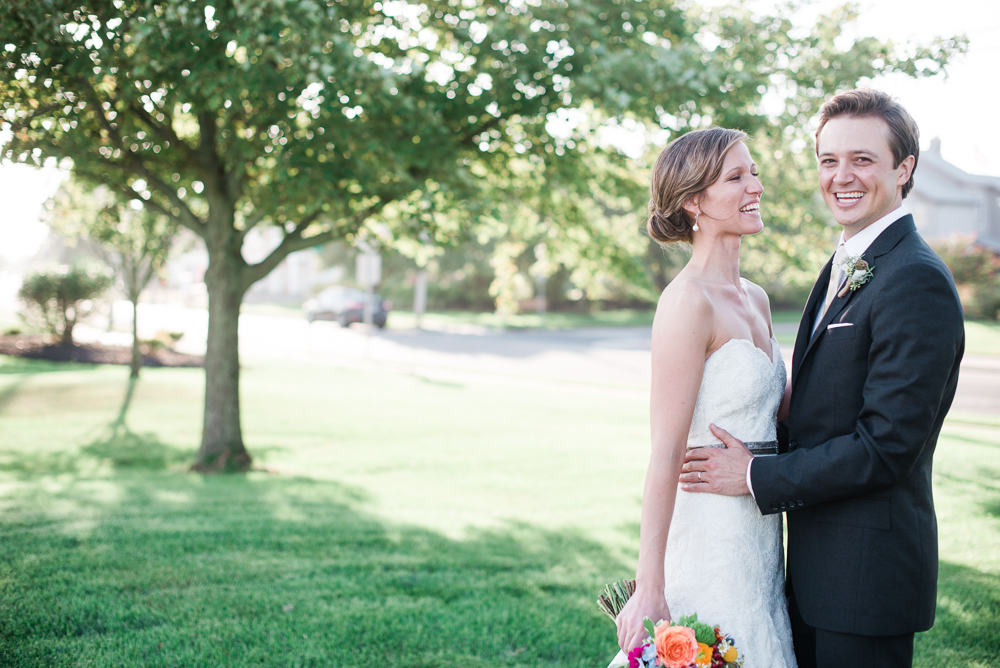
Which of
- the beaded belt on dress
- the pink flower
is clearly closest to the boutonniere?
the beaded belt on dress

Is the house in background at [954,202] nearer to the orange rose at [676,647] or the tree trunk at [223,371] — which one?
the tree trunk at [223,371]

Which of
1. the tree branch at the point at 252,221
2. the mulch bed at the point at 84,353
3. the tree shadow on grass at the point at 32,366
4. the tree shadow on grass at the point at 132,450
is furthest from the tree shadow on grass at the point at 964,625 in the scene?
the tree shadow on grass at the point at 32,366

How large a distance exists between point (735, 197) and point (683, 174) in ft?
0.57

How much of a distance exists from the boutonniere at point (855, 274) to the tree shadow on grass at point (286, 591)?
235 centimetres

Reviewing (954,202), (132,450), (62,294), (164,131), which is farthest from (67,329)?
(954,202)

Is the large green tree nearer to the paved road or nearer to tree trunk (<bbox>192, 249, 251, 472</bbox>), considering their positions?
tree trunk (<bbox>192, 249, 251, 472</bbox>)

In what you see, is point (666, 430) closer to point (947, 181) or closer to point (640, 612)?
point (640, 612)

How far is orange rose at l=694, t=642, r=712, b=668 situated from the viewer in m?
1.93

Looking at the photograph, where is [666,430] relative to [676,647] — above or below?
above

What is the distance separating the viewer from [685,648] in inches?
74.8

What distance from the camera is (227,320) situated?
8625 mm

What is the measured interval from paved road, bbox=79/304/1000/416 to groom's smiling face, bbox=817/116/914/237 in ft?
44.0

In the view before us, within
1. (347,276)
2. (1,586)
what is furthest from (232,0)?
(347,276)

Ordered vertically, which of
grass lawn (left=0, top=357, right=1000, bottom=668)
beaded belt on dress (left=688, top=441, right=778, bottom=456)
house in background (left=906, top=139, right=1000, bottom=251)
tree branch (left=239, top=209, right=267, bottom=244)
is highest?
house in background (left=906, top=139, right=1000, bottom=251)
